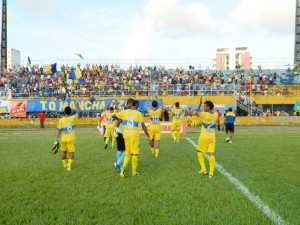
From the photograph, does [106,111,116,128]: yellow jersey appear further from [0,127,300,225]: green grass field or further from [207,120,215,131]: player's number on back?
[207,120,215,131]: player's number on back

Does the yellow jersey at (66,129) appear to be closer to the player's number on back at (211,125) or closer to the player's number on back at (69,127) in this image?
the player's number on back at (69,127)

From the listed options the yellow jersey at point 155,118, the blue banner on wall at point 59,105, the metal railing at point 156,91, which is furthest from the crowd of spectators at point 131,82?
the yellow jersey at point 155,118

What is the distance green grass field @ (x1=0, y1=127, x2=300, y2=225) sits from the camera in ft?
19.0

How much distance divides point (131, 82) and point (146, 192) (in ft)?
112

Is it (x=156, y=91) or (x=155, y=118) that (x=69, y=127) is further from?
(x=156, y=91)

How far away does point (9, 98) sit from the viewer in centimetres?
3638

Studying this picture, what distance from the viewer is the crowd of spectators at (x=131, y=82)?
124 feet

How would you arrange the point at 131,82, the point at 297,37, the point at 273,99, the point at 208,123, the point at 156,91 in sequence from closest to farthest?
the point at 208,123 → the point at 156,91 → the point at 273,99 → the point at 131,82 → the point at 297,37

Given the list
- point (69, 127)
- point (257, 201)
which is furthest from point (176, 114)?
point (257, 201)

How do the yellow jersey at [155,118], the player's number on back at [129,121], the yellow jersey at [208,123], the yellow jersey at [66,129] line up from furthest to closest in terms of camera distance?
the yellow jersey at [155,118] < the yellow jersey at [66,129] < the yellow jersey at [208,123] < the player's number on back at [129,121]

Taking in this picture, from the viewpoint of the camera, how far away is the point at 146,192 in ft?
24.5

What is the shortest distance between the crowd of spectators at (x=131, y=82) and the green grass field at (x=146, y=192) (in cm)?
2592

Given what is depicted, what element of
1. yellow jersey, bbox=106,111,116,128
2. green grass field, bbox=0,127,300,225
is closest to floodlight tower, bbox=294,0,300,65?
yellow jersey, bbox=106,111,116,128

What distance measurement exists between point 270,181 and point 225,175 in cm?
118
